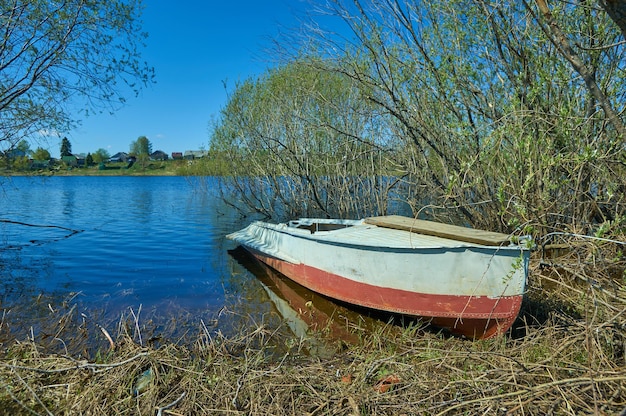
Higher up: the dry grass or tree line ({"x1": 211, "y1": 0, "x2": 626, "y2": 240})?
tree line ({"x1": 211, "y1": 0, "x2": 626, "y2": 240})

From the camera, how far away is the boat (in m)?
5.00

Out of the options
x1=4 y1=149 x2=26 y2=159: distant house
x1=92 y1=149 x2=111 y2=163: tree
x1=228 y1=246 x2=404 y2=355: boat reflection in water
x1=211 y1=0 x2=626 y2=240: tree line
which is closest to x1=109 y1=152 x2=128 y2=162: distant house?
x1=92 y1=149 x2=111 y2=163: tree

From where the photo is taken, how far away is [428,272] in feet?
18.0

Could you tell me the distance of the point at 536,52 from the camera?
6.47 metres

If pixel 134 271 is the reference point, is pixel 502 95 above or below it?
above

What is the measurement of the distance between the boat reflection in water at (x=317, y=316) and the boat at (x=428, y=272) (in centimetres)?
28

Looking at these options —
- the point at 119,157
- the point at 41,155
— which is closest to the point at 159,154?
the point at 119,157

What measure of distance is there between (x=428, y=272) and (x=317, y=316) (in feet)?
7.68

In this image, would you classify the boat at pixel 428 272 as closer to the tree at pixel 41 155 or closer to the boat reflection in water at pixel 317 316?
the boat reflection in water at pixel 317 316

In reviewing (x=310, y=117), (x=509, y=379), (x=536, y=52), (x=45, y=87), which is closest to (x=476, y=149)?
(x=536, y=52)

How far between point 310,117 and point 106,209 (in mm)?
15710

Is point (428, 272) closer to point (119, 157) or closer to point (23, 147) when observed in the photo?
point (23, 147)

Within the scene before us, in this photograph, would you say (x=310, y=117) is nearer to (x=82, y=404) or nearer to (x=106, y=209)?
(x=82, y=404)

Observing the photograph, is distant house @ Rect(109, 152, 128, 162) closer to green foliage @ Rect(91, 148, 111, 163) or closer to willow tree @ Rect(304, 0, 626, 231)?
green foliage @ Rect(91, 148, 111, 163)
